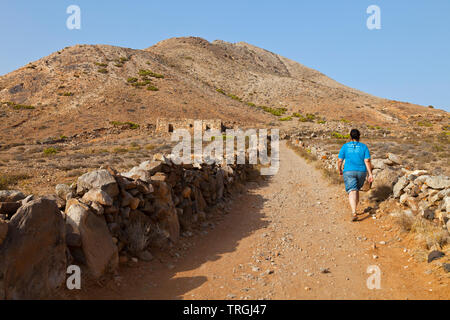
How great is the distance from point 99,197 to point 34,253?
1.29 metres

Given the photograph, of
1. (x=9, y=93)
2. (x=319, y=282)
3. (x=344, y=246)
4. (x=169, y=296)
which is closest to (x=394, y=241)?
(x=344, y=246)

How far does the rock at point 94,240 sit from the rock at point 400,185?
20.8 feet

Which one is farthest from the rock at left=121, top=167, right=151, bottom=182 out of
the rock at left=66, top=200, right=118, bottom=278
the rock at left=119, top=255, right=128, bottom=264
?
the rock at left=119, top=255, right=128, bottom=264

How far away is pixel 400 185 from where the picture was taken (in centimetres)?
716

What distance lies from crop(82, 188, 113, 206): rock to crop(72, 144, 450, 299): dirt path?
1.07m

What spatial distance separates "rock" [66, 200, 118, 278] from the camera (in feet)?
13.0

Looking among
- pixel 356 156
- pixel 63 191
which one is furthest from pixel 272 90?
pixel 63 191

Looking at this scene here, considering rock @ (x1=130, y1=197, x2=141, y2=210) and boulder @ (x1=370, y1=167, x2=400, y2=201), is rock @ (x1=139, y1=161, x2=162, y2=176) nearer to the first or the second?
rock @ (x1=130, y1=197, x2=141, y2=210)

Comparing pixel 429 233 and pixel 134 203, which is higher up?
pixel 134 203

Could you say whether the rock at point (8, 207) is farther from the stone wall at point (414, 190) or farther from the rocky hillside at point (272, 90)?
the rocky hillside at point (272, 90)

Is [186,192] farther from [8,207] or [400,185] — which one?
[400,185]

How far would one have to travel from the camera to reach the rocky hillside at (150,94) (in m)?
37.5

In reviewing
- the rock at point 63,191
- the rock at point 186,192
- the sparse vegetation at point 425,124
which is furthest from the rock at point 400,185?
the sparse vegetation at point 425,124
